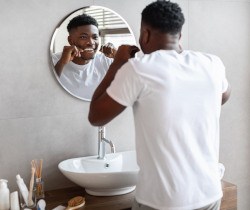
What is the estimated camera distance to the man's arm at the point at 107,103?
137 cm

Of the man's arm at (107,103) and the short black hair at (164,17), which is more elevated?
the short black hair at (164,17)

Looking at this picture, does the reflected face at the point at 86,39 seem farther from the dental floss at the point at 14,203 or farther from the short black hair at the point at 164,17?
the dental floss at the point at 14,203

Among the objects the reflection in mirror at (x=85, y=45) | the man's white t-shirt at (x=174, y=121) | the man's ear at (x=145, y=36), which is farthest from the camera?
the reflection in mirror at (x=85, y=45)

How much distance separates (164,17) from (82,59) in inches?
29.4

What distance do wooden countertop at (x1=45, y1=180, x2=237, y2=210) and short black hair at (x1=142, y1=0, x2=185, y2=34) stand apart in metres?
0.83

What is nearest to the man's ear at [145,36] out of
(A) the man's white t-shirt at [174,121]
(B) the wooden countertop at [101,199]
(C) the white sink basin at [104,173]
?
(A) the man's white t-shirt at [174,121]

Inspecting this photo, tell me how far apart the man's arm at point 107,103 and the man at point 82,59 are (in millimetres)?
547

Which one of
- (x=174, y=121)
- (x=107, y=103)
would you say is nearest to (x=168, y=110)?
(x=174, y=121)

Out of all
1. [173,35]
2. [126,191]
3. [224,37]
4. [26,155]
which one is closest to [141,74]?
[173,35]

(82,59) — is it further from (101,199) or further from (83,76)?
(101,199)

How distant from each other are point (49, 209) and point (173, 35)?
96cm

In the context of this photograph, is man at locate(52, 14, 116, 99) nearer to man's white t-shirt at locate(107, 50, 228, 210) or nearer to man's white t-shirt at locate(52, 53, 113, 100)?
man's white t-shirt at locate(52, 53, 113, 100)

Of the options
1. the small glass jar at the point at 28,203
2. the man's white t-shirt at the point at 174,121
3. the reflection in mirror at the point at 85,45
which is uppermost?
the reflection in mirror at the point at 85,45

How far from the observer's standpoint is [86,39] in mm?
2045
